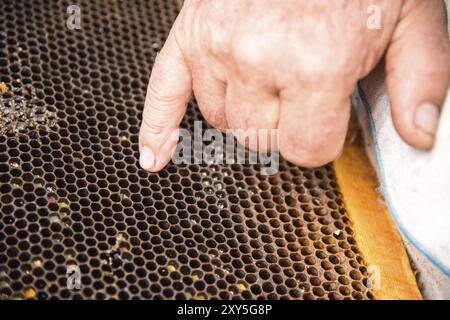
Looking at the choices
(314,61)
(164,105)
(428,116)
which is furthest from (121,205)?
(428,116)

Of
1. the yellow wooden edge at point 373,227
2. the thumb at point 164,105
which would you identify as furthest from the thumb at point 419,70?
the thumb at point 164,105

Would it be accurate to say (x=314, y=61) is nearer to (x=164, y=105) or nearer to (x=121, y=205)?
(x=164, y=105)

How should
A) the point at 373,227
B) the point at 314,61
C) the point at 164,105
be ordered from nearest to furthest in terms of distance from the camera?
1. the point at 314,61
2. the point at 164,105
3. the point at 373,227

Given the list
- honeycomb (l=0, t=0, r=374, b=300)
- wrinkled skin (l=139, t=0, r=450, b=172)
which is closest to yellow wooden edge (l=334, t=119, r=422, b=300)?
honeycomb (l=0, t=0, r=374, b=300)

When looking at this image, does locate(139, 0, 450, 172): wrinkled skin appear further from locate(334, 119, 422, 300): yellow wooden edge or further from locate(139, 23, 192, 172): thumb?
locate(334, 119, 422, 300): yellow wooden edge

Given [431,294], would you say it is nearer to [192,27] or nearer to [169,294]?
[169,294]
